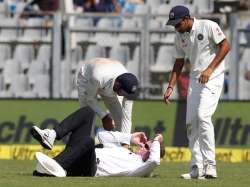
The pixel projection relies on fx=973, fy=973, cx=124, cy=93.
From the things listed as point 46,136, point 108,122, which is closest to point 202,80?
point 46,136

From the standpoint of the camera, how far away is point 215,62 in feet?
34.1

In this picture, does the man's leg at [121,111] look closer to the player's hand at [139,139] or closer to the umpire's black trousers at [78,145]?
the player's hand at [139,139]

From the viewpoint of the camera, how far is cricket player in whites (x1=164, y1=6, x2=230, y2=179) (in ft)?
34.3

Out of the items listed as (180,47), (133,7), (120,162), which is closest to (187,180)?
(120,162)

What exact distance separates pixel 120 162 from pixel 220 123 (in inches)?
263

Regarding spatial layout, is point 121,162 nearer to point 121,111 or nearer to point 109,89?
point 109,89

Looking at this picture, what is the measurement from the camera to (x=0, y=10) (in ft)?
62.8

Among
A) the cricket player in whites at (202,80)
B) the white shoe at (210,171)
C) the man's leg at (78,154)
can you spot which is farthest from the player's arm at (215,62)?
the man's leg at (78,154)

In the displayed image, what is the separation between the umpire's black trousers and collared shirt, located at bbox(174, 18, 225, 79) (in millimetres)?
1310

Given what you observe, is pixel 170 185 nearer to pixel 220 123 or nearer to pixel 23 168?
pixel 23 168

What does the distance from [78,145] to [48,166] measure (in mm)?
384

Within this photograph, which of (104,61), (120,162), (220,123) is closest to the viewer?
(120,162)

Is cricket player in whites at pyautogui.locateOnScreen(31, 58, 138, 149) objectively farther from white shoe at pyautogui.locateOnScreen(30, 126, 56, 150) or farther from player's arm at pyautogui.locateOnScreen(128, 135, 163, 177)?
white shoe at pyautogui.locateOnScreen(30, 126, 56, 150)

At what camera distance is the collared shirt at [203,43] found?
10.6m
